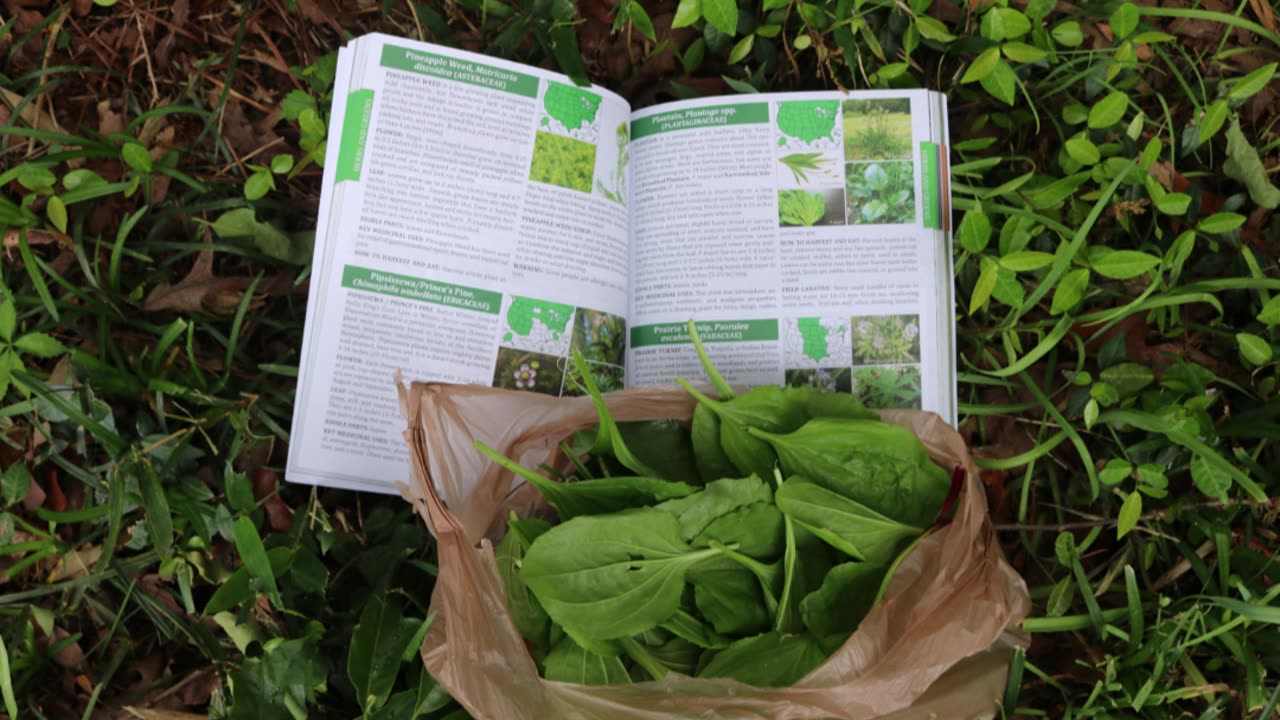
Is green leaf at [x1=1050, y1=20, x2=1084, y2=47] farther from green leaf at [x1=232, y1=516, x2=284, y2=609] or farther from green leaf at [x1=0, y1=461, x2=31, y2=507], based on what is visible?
green leaf at [x1=0, y1=461, x2=31, y2=507]

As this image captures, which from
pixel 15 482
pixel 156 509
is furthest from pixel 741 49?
pixel 15 482

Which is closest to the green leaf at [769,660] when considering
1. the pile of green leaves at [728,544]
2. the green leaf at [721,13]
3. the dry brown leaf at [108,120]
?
the pile of green leaves at [728,544]

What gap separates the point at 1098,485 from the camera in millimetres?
811

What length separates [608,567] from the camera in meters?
0.67

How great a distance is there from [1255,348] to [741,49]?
55 cm

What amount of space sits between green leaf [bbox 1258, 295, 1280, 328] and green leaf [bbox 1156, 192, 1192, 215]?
0.37ft

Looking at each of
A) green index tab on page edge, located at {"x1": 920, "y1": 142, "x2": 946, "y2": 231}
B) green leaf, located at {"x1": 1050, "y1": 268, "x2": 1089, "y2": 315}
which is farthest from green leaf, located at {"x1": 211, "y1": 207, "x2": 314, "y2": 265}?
green leaf, located at {"x1": 1050, "y1": 268, "x2": 1089, "y2": 315}

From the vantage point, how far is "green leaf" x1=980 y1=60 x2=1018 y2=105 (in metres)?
0.82

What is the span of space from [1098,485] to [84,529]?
97 centimetres

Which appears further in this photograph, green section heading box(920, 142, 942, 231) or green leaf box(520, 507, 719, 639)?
green section heading box(920, 142, 942, 231)

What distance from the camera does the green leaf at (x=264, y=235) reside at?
33.8 inches

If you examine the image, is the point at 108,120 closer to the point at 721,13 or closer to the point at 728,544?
the point at 721,13

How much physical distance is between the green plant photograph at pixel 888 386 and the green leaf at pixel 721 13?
0.35 m

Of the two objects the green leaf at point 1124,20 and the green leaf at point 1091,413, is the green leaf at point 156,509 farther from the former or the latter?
the green leaf at point 1124,20
